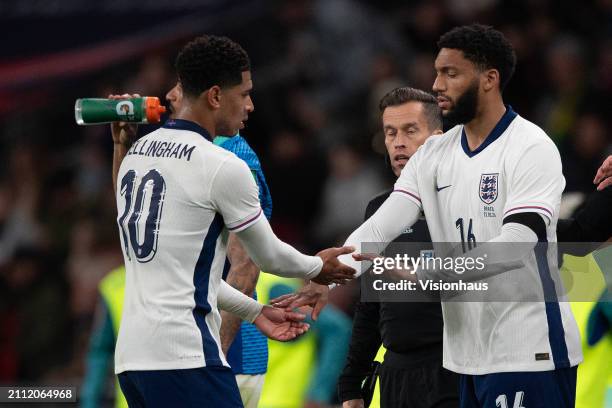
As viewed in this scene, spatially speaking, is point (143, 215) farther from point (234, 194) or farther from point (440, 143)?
point (440, 143)

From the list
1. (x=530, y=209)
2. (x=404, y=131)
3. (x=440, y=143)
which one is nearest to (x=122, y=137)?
(x=440, y=143)

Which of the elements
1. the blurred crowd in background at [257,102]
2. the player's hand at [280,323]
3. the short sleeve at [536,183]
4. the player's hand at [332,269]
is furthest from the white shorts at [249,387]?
the blurred crowd in background at [257,102]

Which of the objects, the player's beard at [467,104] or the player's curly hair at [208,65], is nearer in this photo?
the player's curly hair at [208,65]

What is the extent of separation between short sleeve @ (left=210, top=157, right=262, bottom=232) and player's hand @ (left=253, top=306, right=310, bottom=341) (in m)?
0.63

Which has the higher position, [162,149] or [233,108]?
[233,108]

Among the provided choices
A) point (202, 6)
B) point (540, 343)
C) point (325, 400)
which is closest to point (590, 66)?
point (202, 6)

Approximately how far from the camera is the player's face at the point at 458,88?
5465 mm

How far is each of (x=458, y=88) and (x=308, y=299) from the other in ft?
3.46

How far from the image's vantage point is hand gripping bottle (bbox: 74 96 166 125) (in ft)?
17.4

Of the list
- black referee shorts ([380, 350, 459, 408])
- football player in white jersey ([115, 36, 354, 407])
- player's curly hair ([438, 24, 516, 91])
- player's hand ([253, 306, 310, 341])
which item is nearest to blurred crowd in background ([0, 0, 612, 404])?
black referee shorts ([380, 350, 459, 408])

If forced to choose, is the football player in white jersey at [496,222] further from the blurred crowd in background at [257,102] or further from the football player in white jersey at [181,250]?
the blurred crowd in background at [257,102]

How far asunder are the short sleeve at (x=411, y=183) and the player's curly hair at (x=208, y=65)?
92 cm

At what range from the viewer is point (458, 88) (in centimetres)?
546

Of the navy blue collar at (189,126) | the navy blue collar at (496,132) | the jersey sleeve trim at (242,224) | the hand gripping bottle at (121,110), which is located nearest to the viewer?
the jersey sleeve trim at (242,224)
